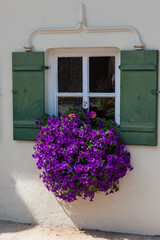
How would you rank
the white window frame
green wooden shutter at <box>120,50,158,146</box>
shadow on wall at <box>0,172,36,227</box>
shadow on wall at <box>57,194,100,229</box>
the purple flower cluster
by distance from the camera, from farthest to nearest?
shadow on wall at <box>0,172,36,227</box>, shadow on wall at <box>57,194,100,229</box>, the white window frame, green wooden shutter at <box>120,50,158,146</box>, the purple flower cluster

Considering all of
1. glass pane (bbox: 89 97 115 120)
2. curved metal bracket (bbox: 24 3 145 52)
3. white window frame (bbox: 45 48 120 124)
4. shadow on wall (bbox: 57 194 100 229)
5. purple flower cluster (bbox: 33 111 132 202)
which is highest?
curved metal bracket (bbox: 24 3 145 52)

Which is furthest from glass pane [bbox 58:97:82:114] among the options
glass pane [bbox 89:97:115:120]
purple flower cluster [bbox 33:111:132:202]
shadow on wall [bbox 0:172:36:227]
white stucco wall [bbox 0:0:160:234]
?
Result: shadow on wall [bbox 0:172:36:227]

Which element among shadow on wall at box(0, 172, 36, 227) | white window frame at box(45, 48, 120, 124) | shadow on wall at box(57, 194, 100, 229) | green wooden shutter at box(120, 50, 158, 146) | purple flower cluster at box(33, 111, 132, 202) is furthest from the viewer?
shadow on wall at box(0, 172, 36, 227)

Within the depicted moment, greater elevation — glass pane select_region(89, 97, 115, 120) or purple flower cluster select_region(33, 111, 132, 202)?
glass pane select_region(89, 97, 115, 120)

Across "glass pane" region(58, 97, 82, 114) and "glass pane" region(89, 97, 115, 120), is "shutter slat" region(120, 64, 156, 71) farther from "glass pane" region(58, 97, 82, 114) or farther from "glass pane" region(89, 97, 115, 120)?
"glass pane" region(58, 97, 82, 114)

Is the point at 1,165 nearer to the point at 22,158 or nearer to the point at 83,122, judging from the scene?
the point at 22,158

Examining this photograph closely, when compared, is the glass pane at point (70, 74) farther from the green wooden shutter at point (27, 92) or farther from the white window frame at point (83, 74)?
the green wooden shutter at point (27, 92)

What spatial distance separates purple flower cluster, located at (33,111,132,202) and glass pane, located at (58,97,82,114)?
364 mm

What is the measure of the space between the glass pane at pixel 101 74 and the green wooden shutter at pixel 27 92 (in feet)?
1.99

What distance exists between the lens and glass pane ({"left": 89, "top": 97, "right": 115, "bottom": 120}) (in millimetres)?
5000

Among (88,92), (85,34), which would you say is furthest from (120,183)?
(85,34)

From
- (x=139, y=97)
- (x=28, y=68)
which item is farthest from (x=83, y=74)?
(x=139, y=97)

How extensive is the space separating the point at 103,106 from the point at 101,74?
1.27ft

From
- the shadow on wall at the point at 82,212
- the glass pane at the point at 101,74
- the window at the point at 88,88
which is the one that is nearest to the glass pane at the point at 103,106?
the window at the point at 88,88
